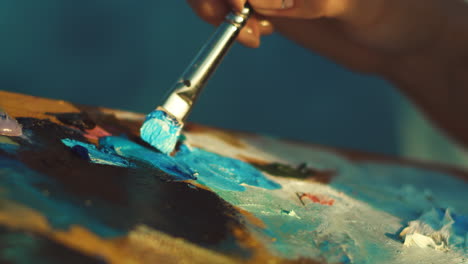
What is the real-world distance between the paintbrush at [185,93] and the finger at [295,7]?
24 mm

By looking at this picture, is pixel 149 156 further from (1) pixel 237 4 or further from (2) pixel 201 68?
(1) pixel 237 4

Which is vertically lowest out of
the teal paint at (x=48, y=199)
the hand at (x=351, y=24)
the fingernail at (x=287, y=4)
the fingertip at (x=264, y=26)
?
the teal paint at (x=48, y=199)

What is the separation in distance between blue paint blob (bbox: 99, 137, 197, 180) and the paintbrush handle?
2.5 inches

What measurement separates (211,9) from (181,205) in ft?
1.37

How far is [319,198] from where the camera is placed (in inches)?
24.5

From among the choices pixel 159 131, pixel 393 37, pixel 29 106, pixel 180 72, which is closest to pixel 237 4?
pixel 159 131

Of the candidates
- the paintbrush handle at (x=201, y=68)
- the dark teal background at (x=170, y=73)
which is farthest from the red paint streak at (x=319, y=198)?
the dark teal background at (x=170, y=73)

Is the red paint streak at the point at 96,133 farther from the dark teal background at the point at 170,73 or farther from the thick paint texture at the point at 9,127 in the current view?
the dark teal background at the point at 170,73

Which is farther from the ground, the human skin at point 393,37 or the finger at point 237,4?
the human skin at point 393,37

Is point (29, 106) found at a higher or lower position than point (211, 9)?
lower

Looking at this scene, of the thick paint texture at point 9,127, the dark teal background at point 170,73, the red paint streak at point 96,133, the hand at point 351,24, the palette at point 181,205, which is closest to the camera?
the palette at point 181,205

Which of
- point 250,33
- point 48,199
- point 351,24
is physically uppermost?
point 351,24

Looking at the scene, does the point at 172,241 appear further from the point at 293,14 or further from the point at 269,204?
the point at 293,14

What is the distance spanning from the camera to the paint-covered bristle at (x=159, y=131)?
1.91 ft
